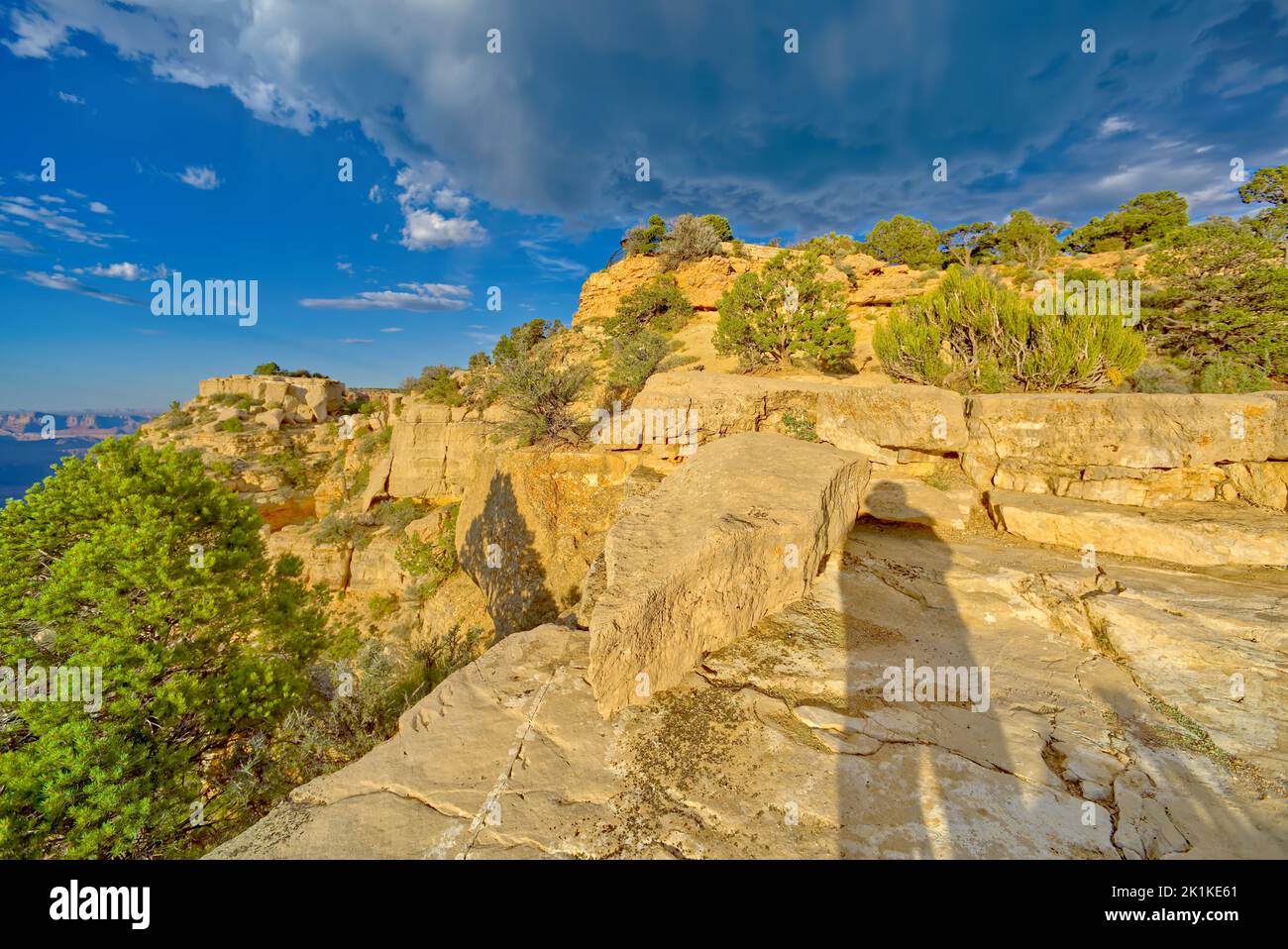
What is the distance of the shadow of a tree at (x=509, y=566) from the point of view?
892 centimetres

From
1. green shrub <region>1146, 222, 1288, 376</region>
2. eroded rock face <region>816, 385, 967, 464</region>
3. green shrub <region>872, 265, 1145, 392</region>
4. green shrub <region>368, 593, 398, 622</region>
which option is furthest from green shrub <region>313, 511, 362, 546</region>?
green shrub <region>1146, 222, 1288, 376</region>

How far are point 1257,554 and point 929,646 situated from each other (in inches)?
157

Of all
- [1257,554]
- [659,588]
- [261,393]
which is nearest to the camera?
[659,588]

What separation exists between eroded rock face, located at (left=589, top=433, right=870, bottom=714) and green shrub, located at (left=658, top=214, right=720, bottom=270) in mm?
23878

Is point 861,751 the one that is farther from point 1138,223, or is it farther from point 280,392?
point 280,392

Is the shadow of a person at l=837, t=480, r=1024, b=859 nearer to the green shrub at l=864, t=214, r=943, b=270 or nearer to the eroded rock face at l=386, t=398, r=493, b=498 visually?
the eroded rock face at l=386, t=398, r=493, b=498

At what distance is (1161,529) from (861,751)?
4.71 metres

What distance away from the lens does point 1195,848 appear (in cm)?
174

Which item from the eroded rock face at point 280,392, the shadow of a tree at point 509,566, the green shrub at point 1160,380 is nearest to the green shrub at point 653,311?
the shadow of a tree at point 509,566

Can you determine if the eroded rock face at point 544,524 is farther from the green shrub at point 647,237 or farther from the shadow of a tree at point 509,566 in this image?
the green shrub at point 647,237

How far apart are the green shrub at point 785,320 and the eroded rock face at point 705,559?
9.55 metres

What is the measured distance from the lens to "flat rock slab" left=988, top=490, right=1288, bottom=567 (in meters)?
A: 4.20
